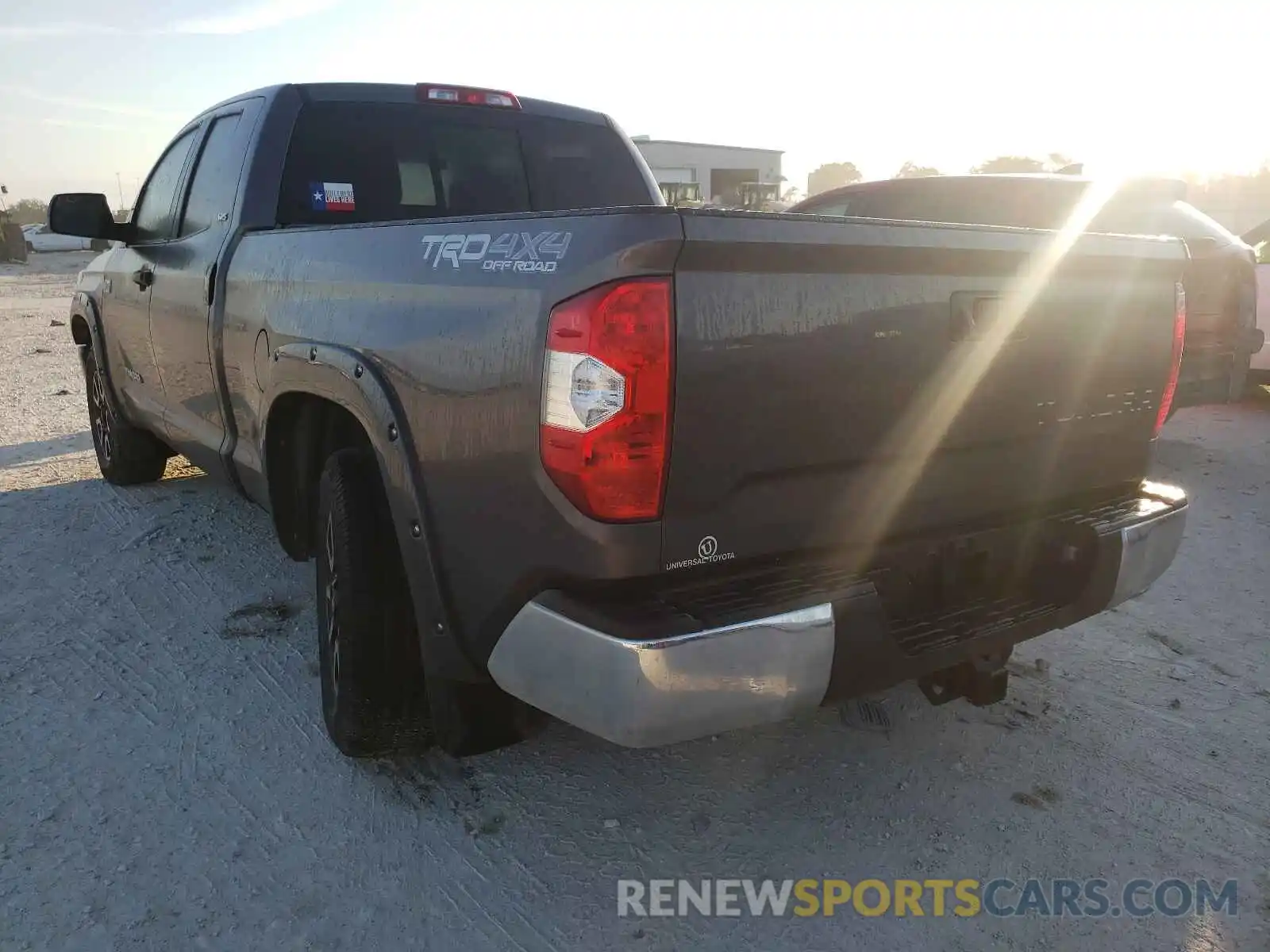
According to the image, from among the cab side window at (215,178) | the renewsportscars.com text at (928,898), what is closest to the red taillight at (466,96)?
the cab side window at (215,178)

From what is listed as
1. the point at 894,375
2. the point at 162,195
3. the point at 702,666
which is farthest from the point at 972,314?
the point at 162,195

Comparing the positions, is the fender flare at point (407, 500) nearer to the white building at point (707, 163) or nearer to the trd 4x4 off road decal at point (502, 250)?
the trd 4x4 off road decal at point (502, 250)

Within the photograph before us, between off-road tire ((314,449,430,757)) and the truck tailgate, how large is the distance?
969 mm

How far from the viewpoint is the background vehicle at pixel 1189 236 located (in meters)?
5.71

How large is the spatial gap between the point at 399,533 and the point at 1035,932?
5.63 ft

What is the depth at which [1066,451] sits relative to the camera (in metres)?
2.54

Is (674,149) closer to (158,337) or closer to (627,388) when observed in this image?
(158,337)

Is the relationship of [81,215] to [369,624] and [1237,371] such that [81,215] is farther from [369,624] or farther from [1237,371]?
[1237,371]

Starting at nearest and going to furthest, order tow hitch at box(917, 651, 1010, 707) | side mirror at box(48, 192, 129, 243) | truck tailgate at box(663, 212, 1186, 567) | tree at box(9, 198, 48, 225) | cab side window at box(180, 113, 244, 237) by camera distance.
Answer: truck tailgate at box(663, 212, 1186, 567) → tow hitch at box(917, 651, 1010, 707) → cab side window at box(180, 113, 244, 237) → side mirror at box(48, 192, 129, 243) → tree at box(9, 198, 48, 225)

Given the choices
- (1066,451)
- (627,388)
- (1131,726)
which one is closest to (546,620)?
(627,388)

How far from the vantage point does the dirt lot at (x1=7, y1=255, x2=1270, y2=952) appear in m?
2.18

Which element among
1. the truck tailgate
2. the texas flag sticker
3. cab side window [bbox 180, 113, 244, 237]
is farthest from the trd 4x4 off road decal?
cab side window [bbox 180, 113, 244, 237]

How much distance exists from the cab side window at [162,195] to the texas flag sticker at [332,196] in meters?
1.06

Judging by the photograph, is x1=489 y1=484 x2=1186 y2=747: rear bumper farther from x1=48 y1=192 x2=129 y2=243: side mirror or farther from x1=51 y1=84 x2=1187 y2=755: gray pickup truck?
x1=48 y1=192 x2=129 y2=243: side mirror
